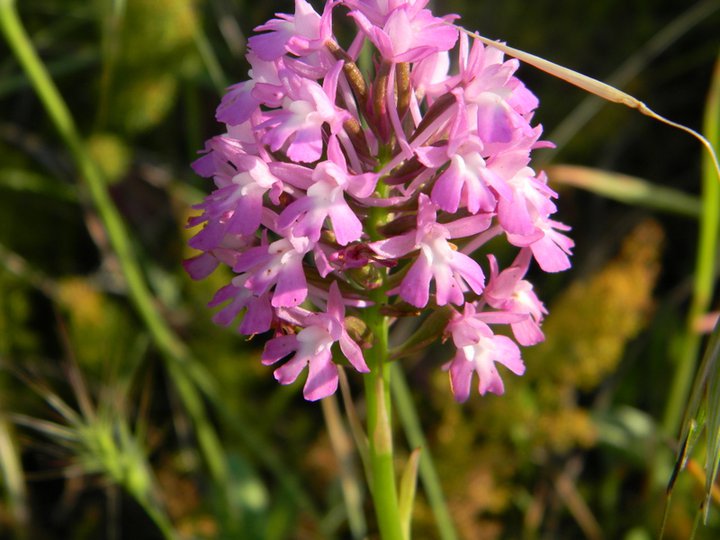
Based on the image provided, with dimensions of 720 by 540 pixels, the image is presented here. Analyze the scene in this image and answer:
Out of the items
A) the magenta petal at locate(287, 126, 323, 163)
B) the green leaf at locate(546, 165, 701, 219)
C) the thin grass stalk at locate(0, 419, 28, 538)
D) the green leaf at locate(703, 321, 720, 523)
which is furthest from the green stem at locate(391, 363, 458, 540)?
the thin grass stalk at locate(0, 419, 28, 538)

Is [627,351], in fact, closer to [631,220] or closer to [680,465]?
[631,220]

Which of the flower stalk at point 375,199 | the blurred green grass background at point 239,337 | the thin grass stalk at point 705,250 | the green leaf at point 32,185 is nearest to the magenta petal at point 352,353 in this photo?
the flower stalk at point 375,199

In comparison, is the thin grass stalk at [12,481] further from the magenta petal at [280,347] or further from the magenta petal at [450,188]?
the magenta petal at [450,188]

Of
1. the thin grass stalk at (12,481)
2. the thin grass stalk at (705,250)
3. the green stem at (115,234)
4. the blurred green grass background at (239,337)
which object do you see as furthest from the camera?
the thin grass stalk at (12,481)

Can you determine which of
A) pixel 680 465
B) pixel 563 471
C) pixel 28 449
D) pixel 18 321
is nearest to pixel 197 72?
pixel 18 321

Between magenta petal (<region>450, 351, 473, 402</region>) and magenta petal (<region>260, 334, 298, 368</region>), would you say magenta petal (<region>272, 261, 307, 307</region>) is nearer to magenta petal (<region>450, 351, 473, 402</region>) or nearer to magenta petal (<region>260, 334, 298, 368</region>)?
magenta petal (<region>260, 334, 298, 368</region>)

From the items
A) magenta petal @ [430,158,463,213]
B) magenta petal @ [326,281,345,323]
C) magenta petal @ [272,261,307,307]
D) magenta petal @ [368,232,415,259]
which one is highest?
magenta petal @ [430,158,463,213]

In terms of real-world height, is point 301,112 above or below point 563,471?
above
